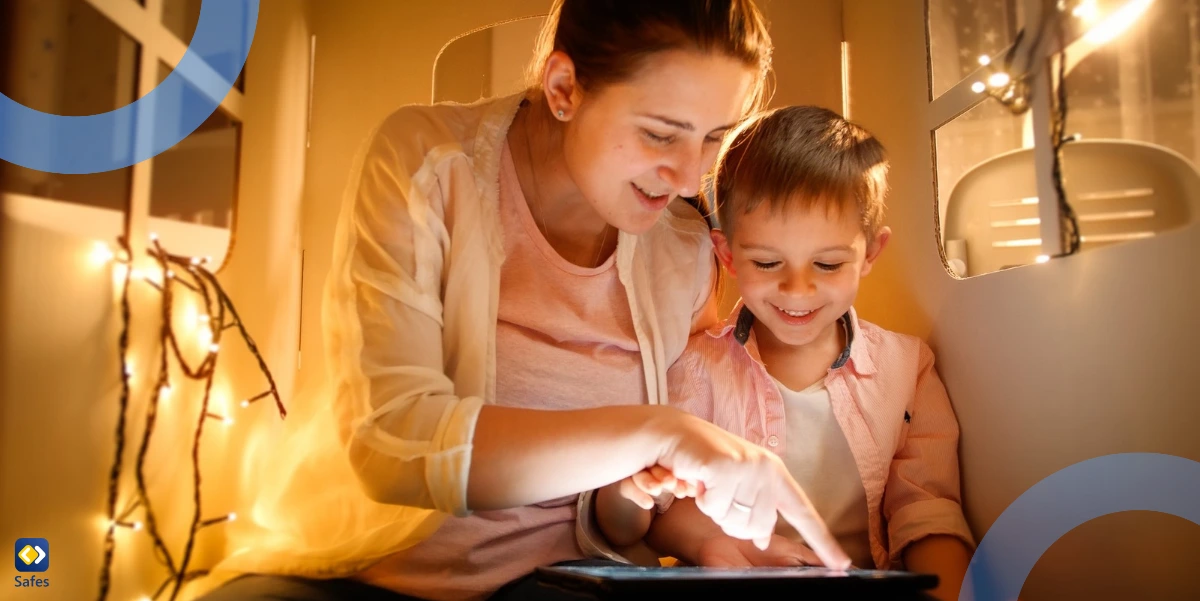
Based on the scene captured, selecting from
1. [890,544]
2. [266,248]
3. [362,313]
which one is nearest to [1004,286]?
[890,544]

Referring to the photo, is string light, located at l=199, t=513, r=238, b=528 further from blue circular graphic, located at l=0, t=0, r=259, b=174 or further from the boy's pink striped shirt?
the boy's pink striped shirt

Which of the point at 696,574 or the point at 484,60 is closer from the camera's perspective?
the point at 696,574

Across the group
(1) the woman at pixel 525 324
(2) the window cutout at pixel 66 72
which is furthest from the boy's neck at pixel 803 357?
(2) the window cutout at pixel 66 72

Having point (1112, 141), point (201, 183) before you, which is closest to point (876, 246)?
point (1112, 141)

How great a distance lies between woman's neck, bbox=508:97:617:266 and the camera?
84 cm

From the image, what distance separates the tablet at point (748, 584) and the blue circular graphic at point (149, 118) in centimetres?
49

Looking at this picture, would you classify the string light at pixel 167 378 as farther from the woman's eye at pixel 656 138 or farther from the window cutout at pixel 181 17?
the woman's eye at pixel 656 138

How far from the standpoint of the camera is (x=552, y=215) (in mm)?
854

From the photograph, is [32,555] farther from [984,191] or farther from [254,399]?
[984,191]

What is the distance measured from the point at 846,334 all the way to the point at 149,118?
29.4 inches

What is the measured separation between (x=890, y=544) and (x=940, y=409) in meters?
0.15

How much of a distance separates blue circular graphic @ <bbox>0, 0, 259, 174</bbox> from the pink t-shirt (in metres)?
0.31

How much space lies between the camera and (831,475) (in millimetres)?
888

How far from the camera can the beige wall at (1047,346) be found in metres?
0.56
